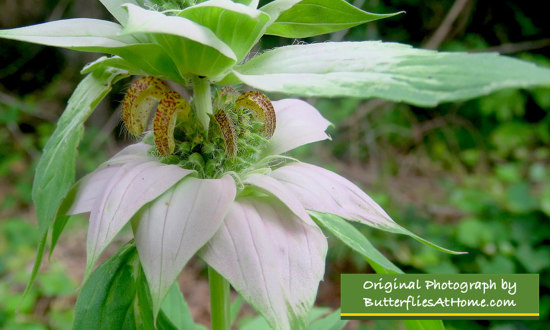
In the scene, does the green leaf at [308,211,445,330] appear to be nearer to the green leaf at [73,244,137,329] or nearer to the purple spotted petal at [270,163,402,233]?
the purple spotted petal at [270,163,402,233]

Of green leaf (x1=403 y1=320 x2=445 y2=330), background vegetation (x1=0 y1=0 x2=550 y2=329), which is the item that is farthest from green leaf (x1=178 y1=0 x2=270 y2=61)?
background vegetation (x1=0 y1=0 x2=550 y2=329)

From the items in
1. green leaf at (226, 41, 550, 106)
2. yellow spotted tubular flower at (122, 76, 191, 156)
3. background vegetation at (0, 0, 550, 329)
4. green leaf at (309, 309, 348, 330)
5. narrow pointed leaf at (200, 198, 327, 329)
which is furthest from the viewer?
background vegetation at (0, 0, 550, 329)

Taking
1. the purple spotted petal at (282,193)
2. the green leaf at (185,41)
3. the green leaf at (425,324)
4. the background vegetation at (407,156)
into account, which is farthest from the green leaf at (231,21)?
the background vegetation at (407,156)

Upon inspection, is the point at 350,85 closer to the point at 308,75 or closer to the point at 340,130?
the point at 308,75

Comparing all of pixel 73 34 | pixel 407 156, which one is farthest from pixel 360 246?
pixel 407 156

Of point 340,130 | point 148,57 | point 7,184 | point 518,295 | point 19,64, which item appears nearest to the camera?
point 148,57

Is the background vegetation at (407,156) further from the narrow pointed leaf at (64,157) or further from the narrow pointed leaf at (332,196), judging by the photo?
the narrow pointed leaf at (332,196)

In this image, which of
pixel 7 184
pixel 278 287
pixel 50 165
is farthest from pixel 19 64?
pixel 278 287
